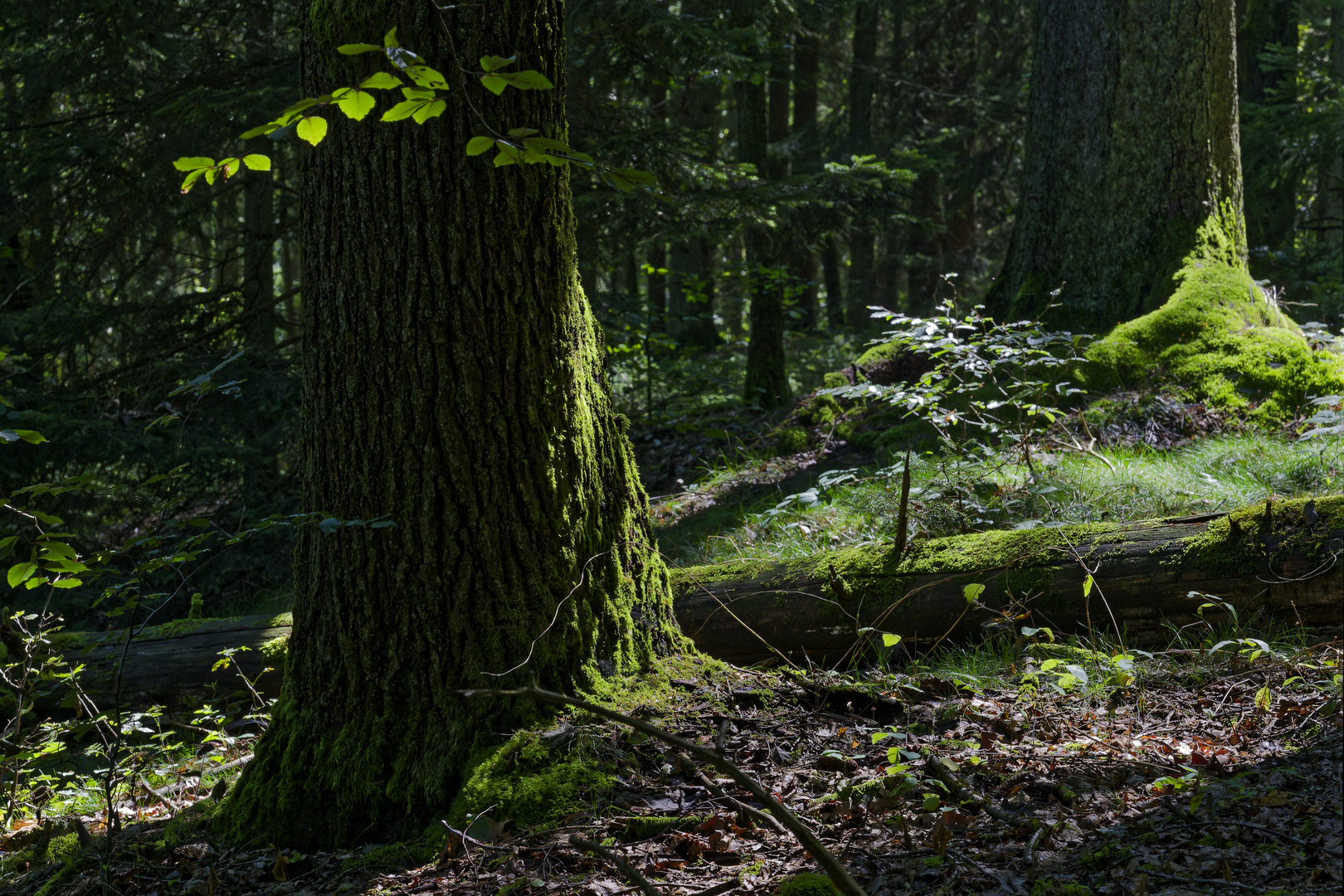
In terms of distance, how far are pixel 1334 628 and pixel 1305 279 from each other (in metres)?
11.3

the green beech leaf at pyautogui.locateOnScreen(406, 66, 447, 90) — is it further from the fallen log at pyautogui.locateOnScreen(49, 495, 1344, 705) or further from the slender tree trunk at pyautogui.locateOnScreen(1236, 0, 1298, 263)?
the slender tree trunk at pyautogui.locateOnScreen(1236, 0, 1298, 263)

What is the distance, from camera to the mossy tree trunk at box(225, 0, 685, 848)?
2.47 meters

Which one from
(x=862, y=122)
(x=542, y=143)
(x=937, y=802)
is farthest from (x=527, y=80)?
(x=862, y=122)

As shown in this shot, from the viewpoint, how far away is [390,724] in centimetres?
256

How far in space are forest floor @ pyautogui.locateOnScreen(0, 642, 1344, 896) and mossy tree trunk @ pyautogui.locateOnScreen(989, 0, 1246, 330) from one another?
4258 mm

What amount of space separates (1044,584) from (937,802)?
1.54 meters

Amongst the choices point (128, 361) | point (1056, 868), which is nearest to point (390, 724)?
point (1056, 868)

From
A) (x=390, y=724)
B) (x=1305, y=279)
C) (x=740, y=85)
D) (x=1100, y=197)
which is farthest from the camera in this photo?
(x=1305, y=279)

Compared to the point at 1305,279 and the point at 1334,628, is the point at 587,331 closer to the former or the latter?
the point at 1334,628

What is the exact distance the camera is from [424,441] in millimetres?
2520

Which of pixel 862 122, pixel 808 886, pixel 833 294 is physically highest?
pixel 862 122

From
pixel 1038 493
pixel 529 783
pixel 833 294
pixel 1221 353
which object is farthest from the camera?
pixel 833 294

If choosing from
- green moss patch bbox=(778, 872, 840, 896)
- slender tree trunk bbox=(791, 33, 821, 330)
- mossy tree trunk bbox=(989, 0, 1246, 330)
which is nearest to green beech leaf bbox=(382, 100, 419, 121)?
Result: green moss patch bbox=(778, 872, 840, 896)

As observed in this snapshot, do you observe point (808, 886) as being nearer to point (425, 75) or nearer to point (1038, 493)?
point (425, 75)
